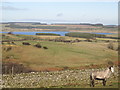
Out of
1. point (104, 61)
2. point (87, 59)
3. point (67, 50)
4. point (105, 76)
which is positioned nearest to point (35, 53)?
point (67, 50)

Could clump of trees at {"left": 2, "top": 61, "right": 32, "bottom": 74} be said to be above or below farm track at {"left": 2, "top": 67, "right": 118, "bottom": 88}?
below

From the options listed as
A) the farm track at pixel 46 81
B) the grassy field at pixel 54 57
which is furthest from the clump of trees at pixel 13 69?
the farm track at pixel 46 81

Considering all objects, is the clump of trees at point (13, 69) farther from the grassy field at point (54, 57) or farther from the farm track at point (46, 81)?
the farm track at point (46, 81)

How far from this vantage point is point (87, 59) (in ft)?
189

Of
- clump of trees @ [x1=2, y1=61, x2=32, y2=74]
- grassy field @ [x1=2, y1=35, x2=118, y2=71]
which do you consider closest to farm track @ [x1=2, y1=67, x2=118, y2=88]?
clump of trees @ [x1=2, y1=61, x2=32, y2=74]

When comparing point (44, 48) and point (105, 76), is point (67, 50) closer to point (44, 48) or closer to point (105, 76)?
point (44, 48)

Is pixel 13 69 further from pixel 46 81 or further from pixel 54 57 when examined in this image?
pixel 54 57

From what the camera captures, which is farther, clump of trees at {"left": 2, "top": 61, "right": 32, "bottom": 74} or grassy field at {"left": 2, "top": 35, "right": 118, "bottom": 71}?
grassy field at {"left": 2, "top": 35, "right": 118, "bottom": 71}

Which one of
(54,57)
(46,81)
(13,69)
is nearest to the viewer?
(46,81)

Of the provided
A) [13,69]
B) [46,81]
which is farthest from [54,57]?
[46,81]

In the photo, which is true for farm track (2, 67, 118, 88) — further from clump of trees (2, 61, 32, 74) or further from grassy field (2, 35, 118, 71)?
grassy field (2, 35, 118, 71)

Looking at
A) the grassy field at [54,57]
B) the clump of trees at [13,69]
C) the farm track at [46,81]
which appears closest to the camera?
the farm track at [46,81]

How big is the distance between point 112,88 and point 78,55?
47585 millimetres

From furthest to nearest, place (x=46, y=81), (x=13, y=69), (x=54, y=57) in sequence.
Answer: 1. (x=54, y=57)
2. (x=13, y=69)
3. (x=46, y=81)
